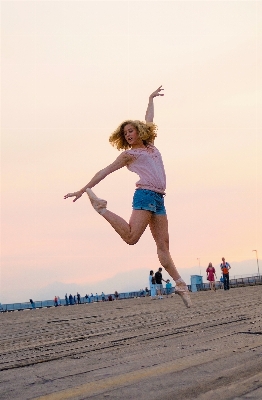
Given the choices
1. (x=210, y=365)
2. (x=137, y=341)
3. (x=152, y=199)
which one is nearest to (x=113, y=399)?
(x=210, y=365)

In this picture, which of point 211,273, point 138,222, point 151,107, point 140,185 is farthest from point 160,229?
point 211,273

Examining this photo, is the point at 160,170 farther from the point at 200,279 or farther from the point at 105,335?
the point at 200,279

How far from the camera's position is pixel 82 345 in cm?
597

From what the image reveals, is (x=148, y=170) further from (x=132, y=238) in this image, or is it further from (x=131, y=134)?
(x=132, y=238)

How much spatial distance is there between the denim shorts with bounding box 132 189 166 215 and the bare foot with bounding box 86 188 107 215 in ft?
0.97

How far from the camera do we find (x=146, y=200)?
4.95 m

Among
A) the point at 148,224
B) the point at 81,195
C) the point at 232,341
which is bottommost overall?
the point at 232,341

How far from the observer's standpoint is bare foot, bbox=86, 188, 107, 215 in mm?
5129

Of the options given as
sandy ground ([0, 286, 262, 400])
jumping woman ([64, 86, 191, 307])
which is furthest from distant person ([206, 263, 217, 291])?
jumping woman ([64, 86, 191, 307])

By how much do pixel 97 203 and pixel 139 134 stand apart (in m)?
0.75

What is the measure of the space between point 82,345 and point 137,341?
0.59m

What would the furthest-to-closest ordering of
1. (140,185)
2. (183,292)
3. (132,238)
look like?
(183,292) → (140,185) → (132,238)

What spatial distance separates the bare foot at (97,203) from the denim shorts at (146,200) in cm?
30

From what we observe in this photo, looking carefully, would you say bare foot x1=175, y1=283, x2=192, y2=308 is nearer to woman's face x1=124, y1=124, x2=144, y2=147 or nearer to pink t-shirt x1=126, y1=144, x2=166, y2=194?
pink t-shirt x1=126, y1=144, x2=166, y2=194
